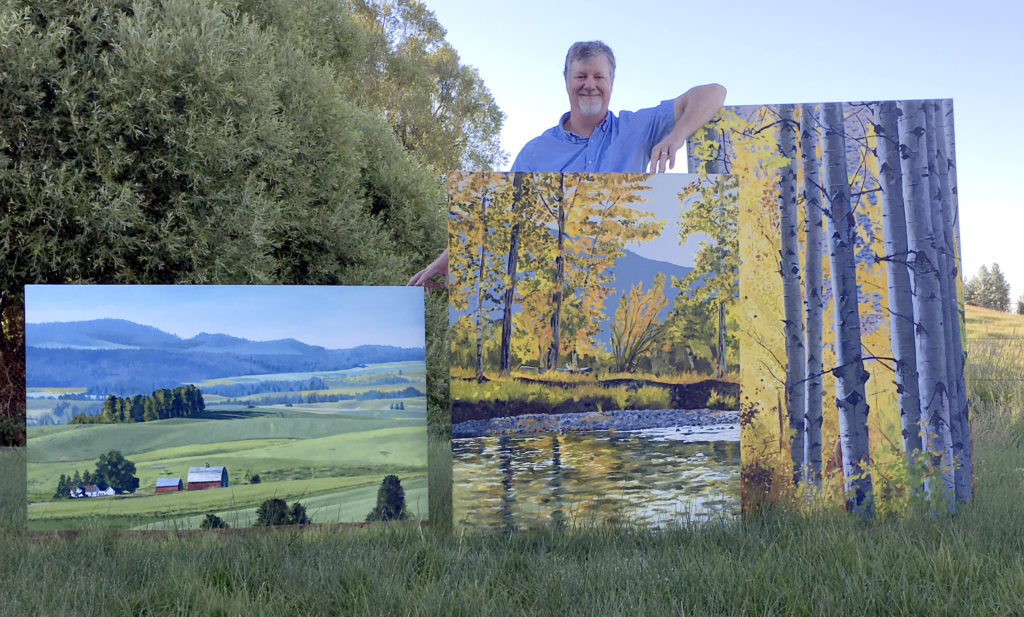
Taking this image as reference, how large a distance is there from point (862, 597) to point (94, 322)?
3947mm

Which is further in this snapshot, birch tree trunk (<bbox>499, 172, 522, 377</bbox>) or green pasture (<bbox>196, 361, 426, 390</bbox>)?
green pasture (<bbox>196, 361, 426, 390</bbox>)

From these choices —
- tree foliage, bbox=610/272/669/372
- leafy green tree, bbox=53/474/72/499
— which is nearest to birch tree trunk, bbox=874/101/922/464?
tree foliage, bbox=610/272/669/372

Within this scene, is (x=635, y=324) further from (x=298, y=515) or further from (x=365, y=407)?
(x=298, y=515)

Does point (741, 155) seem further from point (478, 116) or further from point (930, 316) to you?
point (478, 116)

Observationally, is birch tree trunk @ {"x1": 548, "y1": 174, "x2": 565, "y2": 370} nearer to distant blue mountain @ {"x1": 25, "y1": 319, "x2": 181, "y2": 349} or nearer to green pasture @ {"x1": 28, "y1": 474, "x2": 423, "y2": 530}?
green pasture @ {"x1": 28, "y1": 474, "x2": 423, "y2": 530}

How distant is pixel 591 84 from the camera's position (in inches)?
179

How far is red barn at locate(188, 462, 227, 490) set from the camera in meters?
4.12

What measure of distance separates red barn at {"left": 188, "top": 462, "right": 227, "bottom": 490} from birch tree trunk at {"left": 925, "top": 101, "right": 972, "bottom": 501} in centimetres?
402

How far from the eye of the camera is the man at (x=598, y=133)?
445 cm

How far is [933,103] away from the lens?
4.41 metres

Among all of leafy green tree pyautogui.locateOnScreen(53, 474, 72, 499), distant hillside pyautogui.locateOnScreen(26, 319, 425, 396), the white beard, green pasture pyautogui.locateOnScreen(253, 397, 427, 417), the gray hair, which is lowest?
leafy green tree pyautogui.locateOnScreen(53, 474, 72, 499)

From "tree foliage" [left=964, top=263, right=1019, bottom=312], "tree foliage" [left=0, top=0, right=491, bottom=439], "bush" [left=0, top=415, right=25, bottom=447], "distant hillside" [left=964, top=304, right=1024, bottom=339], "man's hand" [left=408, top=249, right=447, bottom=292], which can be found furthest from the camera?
"tree foliage" [left=964, top=263, right=1019, bottom=312]

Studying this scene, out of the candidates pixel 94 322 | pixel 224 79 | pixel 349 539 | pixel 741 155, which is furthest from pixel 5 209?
pixel 741 155

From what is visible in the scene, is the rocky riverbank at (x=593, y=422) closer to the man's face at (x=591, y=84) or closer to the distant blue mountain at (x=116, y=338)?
the distant blue mountain at (x=116, y=338)
